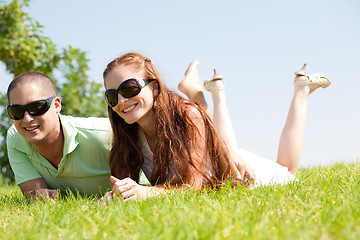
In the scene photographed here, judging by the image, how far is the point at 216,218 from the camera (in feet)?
7.28

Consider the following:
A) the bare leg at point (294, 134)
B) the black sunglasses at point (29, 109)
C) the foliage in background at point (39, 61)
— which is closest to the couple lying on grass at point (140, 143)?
the black sunglasses at point (29, 109)

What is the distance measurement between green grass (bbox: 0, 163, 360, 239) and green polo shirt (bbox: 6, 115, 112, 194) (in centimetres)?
123

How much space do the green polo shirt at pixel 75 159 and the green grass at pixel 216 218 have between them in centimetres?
123

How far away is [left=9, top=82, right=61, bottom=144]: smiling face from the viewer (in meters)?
4.05

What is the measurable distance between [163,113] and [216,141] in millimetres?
561

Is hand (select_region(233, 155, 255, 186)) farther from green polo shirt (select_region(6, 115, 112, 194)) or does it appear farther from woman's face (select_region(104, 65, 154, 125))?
green polo shirt (select_region(6, 115, 112, 194))

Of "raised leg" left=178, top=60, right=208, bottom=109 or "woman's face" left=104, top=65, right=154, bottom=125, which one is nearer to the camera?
"woman's face" left=104, top=65, right=154, bottom=125

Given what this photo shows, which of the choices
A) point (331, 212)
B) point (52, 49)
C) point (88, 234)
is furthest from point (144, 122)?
point (52, 49)

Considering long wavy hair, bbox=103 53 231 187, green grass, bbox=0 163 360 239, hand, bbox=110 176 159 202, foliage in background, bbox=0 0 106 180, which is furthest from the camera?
foliage in background, bbox=0 0 106 180

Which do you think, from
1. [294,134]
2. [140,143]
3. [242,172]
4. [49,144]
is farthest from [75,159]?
[294,134]

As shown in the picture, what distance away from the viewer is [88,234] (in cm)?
213

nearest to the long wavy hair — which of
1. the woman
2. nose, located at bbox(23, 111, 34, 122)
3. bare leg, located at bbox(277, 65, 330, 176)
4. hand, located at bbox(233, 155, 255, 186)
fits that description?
the woman

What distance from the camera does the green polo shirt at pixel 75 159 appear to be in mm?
4398

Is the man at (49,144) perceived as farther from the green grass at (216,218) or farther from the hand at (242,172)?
the hand at (242,172)
